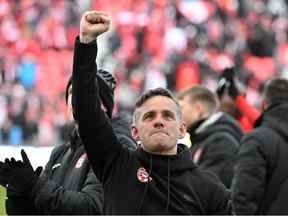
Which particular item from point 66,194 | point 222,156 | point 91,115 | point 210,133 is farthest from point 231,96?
point 91,115

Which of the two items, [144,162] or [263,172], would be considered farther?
[263,172]

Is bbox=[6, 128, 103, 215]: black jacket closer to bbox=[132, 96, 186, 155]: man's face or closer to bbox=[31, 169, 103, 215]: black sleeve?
bbox=[31, 169, 103, 215]: black sleeve

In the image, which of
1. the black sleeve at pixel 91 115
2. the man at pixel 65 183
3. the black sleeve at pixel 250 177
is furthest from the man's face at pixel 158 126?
the black sleeve at pixel 250 177

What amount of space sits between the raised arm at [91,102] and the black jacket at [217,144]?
2.82 m

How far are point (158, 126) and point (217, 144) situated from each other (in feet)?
9.65

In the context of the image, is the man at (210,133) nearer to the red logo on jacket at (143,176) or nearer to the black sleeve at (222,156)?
the black sleeve at (222,156)

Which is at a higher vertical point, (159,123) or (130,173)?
(159,123)

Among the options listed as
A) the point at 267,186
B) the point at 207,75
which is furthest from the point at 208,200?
the point at 207,75

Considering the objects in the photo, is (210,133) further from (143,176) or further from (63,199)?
(143,176)

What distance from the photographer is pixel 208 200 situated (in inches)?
148

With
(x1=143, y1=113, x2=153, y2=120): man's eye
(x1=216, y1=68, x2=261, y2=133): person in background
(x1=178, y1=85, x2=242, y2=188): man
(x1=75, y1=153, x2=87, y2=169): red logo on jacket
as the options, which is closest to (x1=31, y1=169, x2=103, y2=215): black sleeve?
(x1=75, y1=153, x2=87, y2=169): red logo on jacket

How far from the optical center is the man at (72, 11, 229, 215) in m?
3.64

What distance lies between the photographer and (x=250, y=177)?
5.59 meters

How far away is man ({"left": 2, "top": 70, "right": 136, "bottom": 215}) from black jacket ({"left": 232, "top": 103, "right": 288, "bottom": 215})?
1.36 metres
